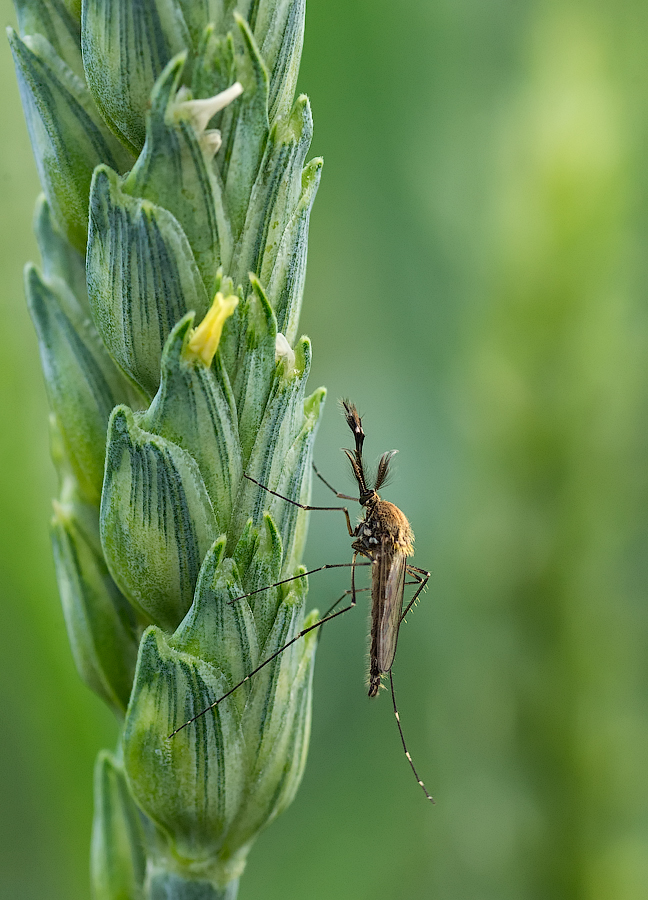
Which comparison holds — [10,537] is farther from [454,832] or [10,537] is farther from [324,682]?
[454,832]

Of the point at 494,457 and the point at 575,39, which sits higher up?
the point at 575,39

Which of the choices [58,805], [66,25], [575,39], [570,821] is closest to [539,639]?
[570,821]

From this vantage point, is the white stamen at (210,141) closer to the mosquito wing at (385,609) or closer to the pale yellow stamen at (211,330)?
the pale yellow stamen at (211,330)

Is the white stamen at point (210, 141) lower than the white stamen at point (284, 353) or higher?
higher

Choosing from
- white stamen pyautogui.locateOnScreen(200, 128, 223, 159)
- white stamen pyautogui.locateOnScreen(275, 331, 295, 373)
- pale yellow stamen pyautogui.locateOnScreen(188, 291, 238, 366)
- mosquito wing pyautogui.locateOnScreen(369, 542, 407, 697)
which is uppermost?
white stamen pyautogui.locateOnScreen(200, 128, 223, 159)

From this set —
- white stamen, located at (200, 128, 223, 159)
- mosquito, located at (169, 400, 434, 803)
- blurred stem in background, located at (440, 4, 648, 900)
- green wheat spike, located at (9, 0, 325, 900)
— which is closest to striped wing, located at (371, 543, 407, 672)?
mosquito, located at (169, 400, 434, 803)

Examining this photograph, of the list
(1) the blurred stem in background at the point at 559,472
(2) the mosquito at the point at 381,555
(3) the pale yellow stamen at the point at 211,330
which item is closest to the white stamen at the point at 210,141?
(3) the pale yellow stamen at the point at 211,330

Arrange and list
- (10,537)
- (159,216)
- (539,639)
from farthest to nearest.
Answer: (539,639) < (10,537) < (159,216)

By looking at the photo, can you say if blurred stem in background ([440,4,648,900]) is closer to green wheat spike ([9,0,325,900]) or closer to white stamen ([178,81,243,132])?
green wheat spike ([9,0,325,900])
